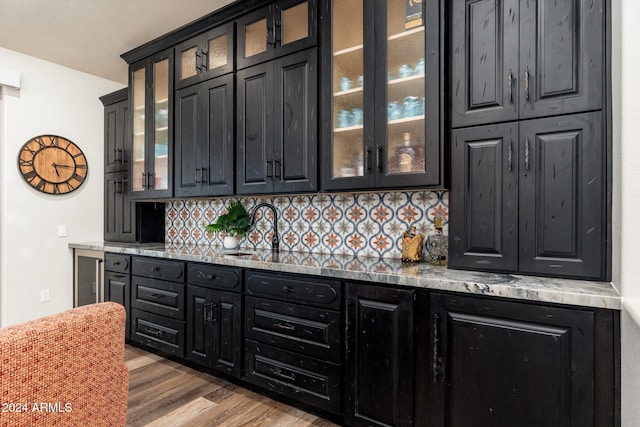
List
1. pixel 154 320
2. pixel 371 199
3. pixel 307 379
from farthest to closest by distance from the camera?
1. pixel 154 320
2. pixel 371 199
3. pixel 307 379

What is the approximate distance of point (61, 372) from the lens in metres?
0.88

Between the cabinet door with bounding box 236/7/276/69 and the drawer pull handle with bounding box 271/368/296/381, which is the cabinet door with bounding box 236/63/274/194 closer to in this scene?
the cabinet door with bounding box 236/7/276/69

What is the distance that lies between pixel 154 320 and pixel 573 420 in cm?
285

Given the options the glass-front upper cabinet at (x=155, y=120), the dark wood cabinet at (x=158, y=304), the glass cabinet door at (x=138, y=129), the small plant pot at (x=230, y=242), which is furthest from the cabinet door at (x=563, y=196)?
the glass cabinet door at (x=138, y=129)

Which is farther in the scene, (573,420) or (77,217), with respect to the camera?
(77,217)

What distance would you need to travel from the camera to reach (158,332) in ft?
9.66

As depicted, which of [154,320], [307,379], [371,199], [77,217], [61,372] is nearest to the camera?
[61,372]

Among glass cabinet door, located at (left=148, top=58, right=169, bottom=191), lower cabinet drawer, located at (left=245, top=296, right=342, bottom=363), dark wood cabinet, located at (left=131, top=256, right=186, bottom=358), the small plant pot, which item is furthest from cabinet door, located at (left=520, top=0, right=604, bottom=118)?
glass cabinet door, located at (left=148, top=58, right=169, bottom=191)

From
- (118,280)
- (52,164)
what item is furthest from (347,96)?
(52,164)

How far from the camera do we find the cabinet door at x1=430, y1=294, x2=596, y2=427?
1.37m

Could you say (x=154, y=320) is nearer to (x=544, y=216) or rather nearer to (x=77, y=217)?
(x=77, y=217)

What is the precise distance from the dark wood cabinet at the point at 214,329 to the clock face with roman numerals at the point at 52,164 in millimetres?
2229

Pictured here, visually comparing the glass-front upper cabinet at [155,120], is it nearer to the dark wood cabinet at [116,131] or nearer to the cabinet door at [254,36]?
the dark wood cabinet at [116,131]

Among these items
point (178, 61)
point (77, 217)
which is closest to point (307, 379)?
point (178, 61)
